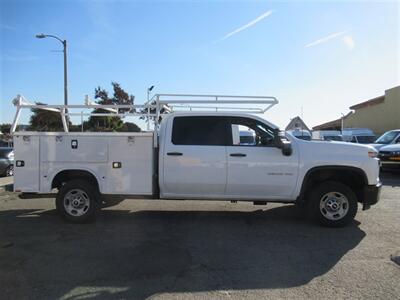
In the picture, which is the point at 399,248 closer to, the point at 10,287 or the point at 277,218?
the point at 277,218

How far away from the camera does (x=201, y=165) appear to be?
22.6 feet

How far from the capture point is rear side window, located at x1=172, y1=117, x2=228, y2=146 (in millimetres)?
7016

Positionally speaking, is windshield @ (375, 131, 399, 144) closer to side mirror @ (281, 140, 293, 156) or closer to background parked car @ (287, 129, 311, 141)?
background parked car @ (287, 129, 311, 141)

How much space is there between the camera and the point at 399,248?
18.8 feet

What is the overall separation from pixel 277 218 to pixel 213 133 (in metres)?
2.18

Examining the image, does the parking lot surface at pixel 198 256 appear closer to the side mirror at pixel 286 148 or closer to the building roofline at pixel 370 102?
the side mirror at pixel 286 148

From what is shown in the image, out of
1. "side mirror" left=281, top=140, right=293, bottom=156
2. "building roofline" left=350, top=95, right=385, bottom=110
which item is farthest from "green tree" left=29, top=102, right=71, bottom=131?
"building roofline" left=350, top=95, right=385, bottom=110

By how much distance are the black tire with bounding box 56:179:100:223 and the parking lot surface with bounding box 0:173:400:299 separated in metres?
0.19

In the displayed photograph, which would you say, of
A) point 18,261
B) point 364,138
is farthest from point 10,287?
point 364,138

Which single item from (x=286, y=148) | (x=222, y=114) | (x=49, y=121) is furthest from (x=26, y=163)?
(x=49, y=121)

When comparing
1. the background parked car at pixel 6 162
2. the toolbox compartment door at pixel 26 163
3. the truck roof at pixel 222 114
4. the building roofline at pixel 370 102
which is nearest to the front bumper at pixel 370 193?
the truck roof at pixel 222 114

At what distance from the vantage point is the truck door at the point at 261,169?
6844 millimetres

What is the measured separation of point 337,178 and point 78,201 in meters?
4.72

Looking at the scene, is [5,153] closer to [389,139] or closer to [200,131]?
[200,131]
